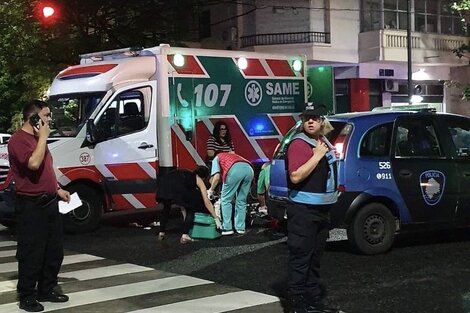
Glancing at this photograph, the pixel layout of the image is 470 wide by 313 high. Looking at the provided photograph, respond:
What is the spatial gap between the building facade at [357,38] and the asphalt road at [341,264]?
1531cm

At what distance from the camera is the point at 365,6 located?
83.4 ft

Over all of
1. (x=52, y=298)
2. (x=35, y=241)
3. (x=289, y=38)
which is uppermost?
(x=289, y=38)

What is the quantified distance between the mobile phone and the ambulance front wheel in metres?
4.87

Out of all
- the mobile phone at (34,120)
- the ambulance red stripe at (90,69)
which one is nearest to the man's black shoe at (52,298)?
the mobile phone at (34,120)

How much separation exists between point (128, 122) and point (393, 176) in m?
4.82

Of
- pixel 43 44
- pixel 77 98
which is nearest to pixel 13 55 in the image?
pixel 43 44

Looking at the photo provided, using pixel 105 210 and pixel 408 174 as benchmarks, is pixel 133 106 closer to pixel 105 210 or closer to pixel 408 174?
pixel 105 210

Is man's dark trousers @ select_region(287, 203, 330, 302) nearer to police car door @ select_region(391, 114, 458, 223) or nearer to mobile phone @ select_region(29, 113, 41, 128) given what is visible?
mobile phone @ select_region(29, 113, 41, 128)

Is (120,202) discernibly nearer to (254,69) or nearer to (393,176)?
(254,69)

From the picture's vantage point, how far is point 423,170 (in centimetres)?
803

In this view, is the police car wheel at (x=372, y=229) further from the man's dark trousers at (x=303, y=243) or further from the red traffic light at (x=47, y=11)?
the red traffic light at (x=47, y=11)

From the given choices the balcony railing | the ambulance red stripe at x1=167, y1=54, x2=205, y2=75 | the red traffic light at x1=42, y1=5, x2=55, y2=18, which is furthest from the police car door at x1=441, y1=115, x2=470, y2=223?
the balcony railing

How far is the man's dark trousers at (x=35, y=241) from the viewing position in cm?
576

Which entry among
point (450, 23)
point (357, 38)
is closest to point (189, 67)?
point (357, 38)
